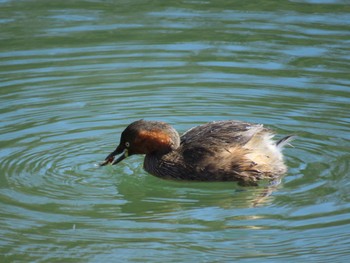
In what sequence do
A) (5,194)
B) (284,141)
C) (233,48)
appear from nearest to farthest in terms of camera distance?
(5,194)
(284,141)
(233,48)

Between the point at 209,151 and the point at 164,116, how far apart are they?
5.55 ft

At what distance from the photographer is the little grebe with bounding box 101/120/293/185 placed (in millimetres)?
7656

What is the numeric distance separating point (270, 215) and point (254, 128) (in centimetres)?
109

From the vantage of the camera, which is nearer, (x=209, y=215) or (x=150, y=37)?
(x=209, y=215)

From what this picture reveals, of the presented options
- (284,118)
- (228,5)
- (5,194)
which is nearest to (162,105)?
(284,118)

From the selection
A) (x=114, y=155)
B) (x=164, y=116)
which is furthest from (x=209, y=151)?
(x=164, y=116)

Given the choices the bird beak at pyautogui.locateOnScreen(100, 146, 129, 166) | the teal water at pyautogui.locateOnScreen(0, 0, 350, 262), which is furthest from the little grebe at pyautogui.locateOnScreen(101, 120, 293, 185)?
the teal water at pyautogui.locateOnScreen(0, 0, 350, 262)

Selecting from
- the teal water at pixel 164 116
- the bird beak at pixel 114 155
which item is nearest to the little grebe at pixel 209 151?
the bird beak at pixel 114 155

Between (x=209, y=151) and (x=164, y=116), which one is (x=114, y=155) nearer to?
(x=209, y=151)

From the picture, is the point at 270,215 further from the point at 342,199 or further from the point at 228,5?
the point at 228,5

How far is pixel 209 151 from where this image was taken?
7.69 meters

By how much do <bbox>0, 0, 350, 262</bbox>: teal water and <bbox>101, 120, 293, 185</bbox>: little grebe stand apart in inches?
4.8

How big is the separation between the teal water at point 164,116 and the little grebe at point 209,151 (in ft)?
0.40

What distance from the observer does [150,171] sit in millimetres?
8055
